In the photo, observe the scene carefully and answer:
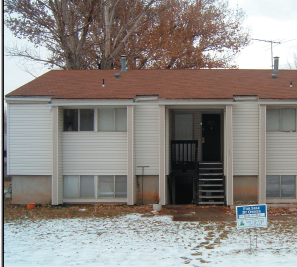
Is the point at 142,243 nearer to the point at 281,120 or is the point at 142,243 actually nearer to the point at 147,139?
the point at 147,139

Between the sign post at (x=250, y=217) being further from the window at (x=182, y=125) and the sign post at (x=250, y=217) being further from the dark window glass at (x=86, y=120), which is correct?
the window at (x=182, y=125)

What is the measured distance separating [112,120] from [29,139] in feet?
11.2

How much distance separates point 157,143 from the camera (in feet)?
54.5

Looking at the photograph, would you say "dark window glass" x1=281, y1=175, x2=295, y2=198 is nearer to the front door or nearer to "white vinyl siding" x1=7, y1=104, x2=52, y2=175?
the front door

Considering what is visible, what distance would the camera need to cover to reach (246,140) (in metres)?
16.4

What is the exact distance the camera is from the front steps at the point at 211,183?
1661 centimetres

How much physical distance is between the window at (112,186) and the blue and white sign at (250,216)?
791cm

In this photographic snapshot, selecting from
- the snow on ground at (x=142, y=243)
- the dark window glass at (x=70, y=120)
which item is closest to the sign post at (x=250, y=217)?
the snow on ground at (x=142, y=243)

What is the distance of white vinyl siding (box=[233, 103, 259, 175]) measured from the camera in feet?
53.6

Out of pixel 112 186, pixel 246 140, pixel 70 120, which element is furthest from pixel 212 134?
pixel 70 120

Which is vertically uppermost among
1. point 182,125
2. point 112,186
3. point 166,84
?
point 166,84

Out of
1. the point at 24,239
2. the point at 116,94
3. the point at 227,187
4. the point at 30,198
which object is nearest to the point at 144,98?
the point at 116,94

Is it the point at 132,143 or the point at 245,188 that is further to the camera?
the point at 245,188

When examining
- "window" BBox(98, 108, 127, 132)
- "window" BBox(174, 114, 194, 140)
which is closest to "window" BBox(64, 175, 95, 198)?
"window" BBox(98, 108, 127, 132)
